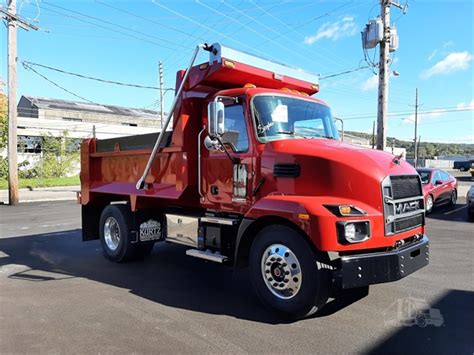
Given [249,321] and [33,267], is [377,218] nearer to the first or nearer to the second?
[249,321]

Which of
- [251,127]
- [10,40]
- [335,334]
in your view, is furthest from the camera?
[10,40]

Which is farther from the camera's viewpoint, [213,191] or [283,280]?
→ [213,191]

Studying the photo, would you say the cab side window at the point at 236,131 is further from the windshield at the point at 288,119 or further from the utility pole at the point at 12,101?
the utility pole at the point at 12,101

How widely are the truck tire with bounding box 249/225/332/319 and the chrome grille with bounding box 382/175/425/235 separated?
862mm

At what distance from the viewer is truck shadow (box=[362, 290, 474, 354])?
365cm

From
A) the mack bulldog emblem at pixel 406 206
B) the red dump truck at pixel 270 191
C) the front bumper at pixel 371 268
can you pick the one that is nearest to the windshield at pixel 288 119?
the red dump truck at pixel 270 191

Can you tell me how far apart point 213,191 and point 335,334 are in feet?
8.11

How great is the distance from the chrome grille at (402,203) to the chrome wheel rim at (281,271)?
41.0 inches

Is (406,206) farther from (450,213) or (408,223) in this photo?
(450,213)

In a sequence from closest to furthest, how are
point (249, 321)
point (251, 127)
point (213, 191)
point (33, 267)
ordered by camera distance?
point (249, 321) → point (251, 127) → point (213, 191) → point (33, 267)

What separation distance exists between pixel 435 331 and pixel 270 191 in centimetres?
222

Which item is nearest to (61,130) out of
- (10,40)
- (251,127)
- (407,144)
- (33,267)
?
(10,40)

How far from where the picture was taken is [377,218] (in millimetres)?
4191

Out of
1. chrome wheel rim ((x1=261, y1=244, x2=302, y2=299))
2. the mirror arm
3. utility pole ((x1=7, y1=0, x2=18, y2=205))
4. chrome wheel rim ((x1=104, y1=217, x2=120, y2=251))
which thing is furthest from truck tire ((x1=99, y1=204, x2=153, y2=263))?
utility pole ((x1=7, y1=0, x2=18, y2=205))
